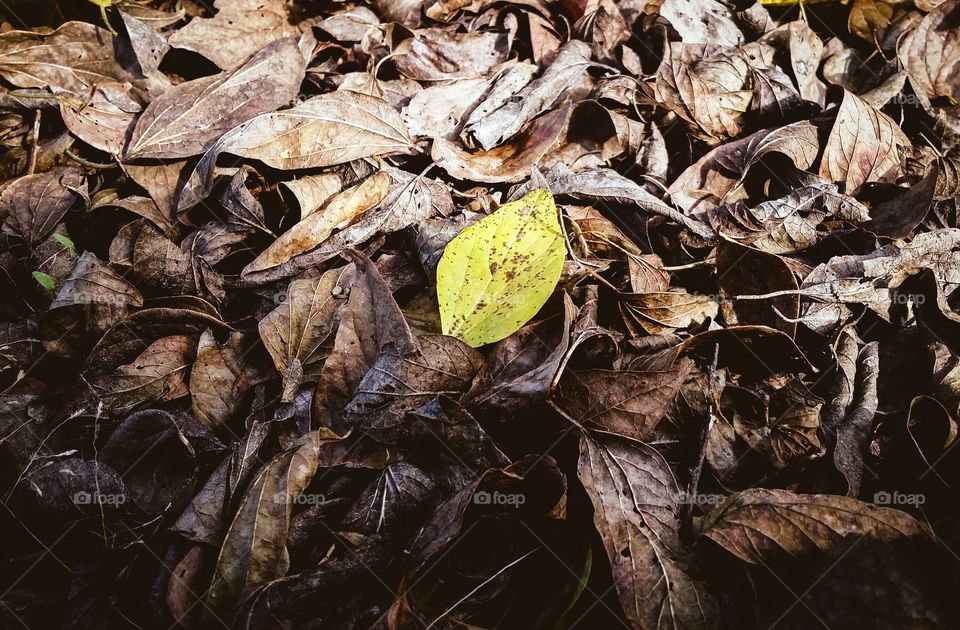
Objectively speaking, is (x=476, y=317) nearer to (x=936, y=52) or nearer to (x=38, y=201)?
(x=38, y=201)

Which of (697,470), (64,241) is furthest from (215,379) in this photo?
(697,470)

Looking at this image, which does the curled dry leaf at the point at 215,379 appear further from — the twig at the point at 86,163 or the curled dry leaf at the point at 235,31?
the curled dry leaf at the point at 235,31

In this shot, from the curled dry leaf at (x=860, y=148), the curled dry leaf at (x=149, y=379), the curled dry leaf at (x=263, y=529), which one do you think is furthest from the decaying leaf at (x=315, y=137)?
the curled dry leaf at (x=860, y=148)

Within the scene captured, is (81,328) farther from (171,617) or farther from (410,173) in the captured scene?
(410,173)

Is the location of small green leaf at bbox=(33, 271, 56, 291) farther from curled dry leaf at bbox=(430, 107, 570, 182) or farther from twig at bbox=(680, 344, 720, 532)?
twig at bbox=(680, 344, 720, 532)

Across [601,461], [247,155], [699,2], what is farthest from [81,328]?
[699,2]

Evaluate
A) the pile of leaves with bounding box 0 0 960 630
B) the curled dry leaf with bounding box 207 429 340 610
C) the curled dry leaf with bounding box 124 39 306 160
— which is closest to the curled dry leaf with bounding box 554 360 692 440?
the pile of leaves with bounding box 0 0 960 630
